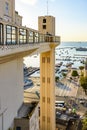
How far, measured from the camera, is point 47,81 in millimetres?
14125

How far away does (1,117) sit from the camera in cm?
670

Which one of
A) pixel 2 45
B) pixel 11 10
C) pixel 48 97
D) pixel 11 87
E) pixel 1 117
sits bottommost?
pixel 48 97

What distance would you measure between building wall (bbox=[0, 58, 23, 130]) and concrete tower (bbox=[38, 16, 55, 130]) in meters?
5.20

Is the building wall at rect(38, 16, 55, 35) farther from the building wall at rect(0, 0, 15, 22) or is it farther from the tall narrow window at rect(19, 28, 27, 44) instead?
the tall narrow window at rect(19, 28, 27, 44)

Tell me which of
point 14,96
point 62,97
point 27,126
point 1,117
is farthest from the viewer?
point 62,97

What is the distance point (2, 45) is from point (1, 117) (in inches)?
95.4

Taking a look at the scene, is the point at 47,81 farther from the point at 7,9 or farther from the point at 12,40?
the point at 12,40

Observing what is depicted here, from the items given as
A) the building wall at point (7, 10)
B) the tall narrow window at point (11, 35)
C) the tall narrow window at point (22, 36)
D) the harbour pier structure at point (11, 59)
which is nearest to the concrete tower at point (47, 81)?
the harbour pier structure at point (11, 59)

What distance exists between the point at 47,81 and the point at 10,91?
6.73 meters

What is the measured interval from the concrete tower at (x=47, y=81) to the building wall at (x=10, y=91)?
17.1ft

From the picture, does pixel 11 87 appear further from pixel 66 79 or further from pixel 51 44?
pixel 66 79

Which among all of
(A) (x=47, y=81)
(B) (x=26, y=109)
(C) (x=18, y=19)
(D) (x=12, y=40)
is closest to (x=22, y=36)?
(D) (x=12, y=40)

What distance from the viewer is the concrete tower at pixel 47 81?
13633 millimetres

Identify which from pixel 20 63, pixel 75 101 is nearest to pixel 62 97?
pixel 75 101
